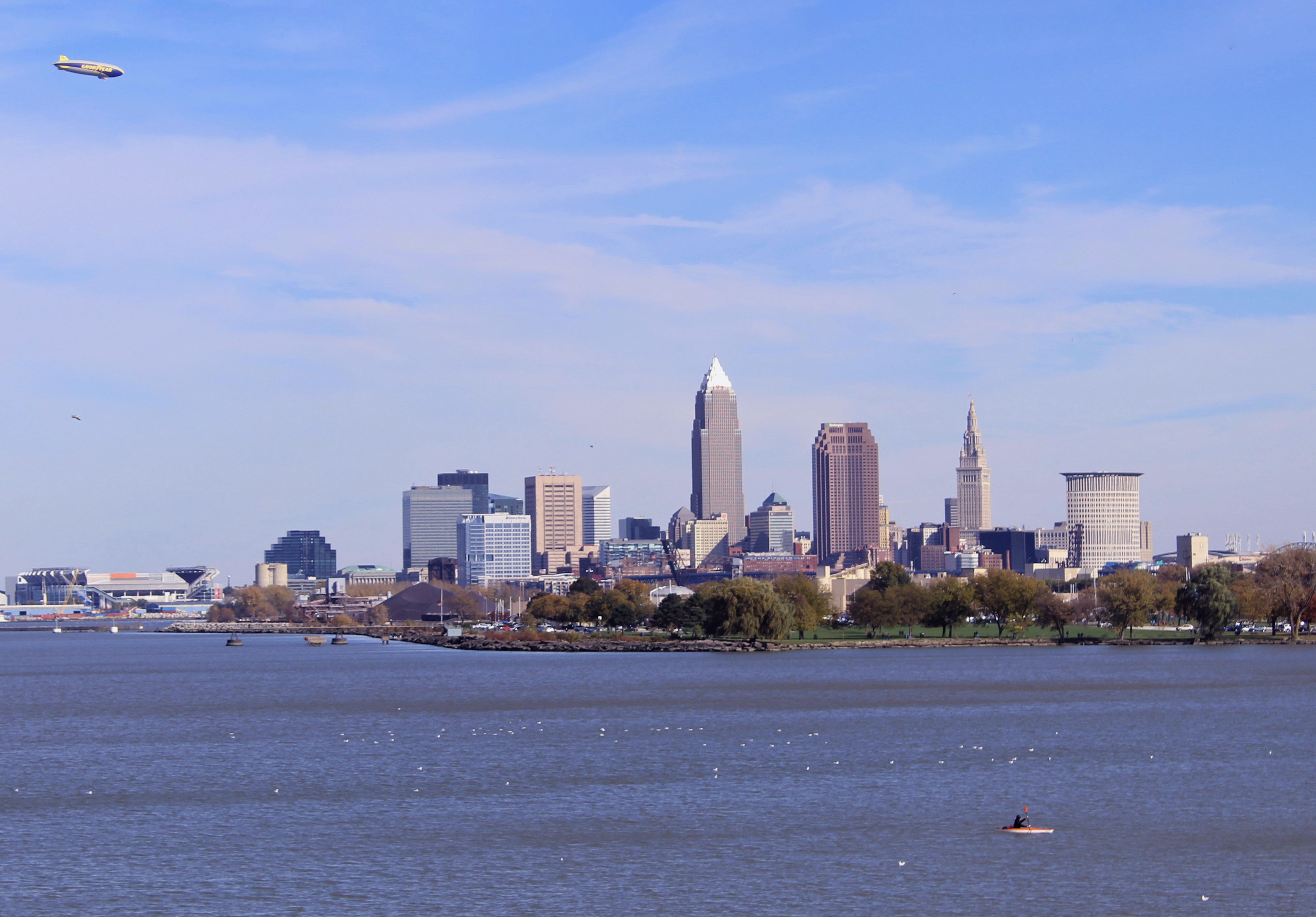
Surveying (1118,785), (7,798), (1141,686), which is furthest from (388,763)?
(1141,686)

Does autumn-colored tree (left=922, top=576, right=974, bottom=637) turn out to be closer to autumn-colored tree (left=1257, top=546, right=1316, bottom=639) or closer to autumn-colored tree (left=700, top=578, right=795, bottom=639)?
autumn-colored tree (left=700, top=578, right=795, bottom=639)

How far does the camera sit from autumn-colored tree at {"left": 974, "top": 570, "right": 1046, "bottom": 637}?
13900 centimetres

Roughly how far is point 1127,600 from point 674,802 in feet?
322

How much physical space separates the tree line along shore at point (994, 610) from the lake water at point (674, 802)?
1724 inches

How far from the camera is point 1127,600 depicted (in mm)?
131750

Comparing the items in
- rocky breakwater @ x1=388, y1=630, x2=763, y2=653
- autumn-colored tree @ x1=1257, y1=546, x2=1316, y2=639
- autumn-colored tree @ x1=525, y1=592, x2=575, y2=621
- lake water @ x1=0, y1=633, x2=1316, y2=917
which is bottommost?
rocky breakwater @ x1=388, y1=630, x2=763, y2=653

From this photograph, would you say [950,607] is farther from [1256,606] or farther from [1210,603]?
[1256,606]

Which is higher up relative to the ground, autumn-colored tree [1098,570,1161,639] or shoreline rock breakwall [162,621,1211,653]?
autumn-colored tree [1098,570,1161,639]

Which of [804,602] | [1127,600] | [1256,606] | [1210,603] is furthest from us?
[804,602]

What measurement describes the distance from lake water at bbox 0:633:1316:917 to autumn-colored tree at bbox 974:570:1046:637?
2087 inches

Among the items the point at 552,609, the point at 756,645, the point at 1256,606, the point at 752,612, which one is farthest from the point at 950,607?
the point at 552,609

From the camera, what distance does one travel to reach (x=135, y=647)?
192 m

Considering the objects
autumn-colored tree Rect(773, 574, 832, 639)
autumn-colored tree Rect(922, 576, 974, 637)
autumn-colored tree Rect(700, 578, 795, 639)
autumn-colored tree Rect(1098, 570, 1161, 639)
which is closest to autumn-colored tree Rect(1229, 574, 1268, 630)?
autumn-colored tree Rect(1098, 570, 1161, 639)

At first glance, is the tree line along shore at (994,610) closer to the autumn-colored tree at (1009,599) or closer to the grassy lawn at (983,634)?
the autumn-colored tree at (1009,599)
